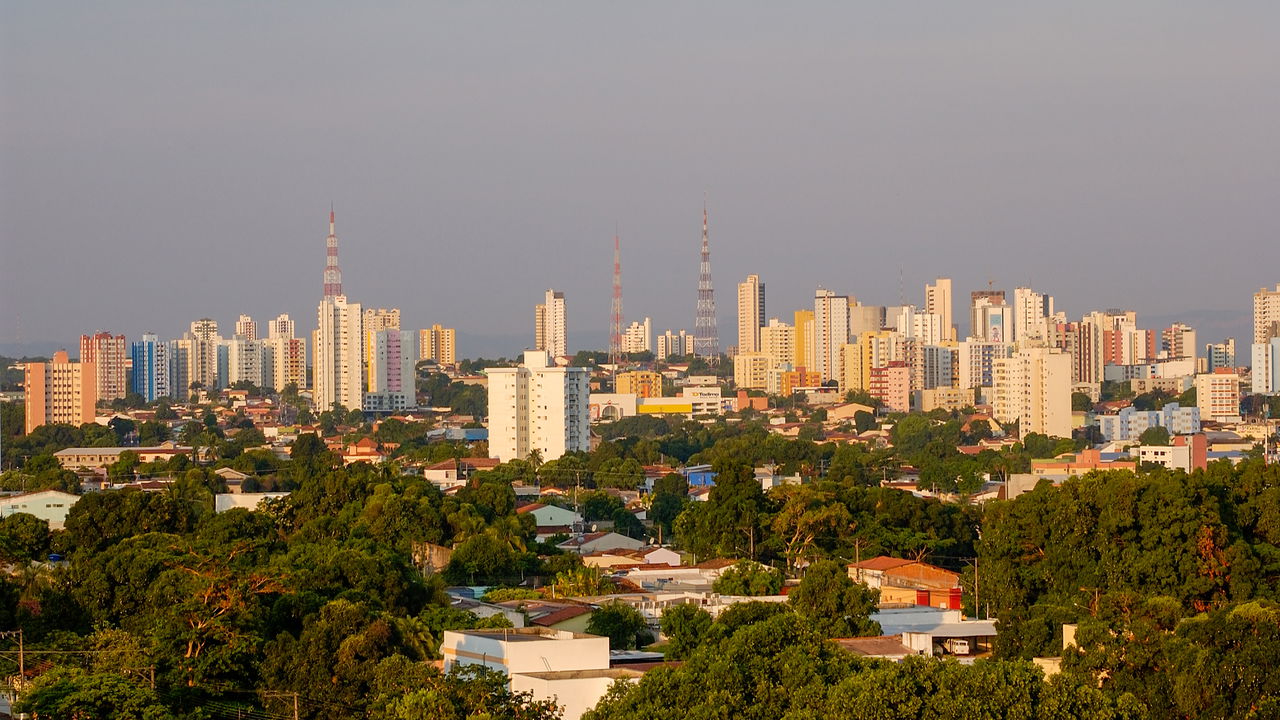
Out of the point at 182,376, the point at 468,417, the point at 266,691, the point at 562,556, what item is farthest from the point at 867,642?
the point at 182,376

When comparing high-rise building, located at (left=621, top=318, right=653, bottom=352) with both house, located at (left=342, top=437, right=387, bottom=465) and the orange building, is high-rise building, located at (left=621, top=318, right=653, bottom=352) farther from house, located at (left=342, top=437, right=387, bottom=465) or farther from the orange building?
house, located at (left=342, top=437, right=387, bottom=465)

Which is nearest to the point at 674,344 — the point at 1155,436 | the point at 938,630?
the point at 1155,436

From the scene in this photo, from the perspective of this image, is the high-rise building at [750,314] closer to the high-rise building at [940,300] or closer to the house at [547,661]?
the high-rise building at [940,300]

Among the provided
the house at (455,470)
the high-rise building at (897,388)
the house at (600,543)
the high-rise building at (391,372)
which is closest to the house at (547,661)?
the house at (600,543)

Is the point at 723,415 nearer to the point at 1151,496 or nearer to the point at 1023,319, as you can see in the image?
the point at 1023,319

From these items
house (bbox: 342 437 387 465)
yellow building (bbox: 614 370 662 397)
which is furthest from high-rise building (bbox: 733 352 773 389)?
house (bbox: 342 437 387 465)

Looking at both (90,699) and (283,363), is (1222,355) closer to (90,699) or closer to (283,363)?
(283,363)
